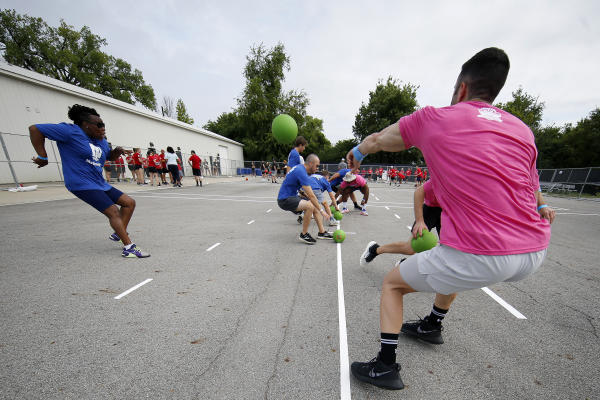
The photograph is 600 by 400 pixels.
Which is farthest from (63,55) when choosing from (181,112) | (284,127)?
(284,127)

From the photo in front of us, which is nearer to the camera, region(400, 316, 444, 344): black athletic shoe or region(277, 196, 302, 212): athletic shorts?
region(400, 316, 444, 344): black athletic shoe

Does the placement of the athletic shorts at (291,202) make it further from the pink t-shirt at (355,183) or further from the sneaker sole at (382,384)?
the sneaker sole at (382,384)

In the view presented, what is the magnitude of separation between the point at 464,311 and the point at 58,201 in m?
11.2

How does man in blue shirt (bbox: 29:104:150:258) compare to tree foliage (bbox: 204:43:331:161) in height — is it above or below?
below

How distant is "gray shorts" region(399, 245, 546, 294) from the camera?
1191mm

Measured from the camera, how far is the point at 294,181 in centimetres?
459

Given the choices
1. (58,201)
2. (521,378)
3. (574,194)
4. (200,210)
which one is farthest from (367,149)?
(574,194)

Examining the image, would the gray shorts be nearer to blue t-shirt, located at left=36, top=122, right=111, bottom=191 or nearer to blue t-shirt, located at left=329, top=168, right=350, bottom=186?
blue t-shirt, located at left=36, top=122, right=111, bottom=191

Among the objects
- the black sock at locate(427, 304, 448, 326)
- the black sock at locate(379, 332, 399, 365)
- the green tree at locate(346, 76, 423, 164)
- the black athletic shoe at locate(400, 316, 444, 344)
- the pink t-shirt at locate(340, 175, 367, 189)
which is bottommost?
the black athletic shoe at locate(400, 316, 444, 344)

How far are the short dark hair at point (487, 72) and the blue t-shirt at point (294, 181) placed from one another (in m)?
3.13

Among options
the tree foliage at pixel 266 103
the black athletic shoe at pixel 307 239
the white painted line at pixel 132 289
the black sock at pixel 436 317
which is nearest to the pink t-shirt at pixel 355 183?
the black athletic shoe at pixel 307 239

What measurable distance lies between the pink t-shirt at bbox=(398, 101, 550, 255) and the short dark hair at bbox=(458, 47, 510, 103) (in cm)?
16

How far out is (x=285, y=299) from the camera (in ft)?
8.13

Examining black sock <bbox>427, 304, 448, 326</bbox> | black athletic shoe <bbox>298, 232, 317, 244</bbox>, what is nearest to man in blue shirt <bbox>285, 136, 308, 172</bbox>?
black athletic shoe <bbox>298, 232, 317, 244</bbox>
